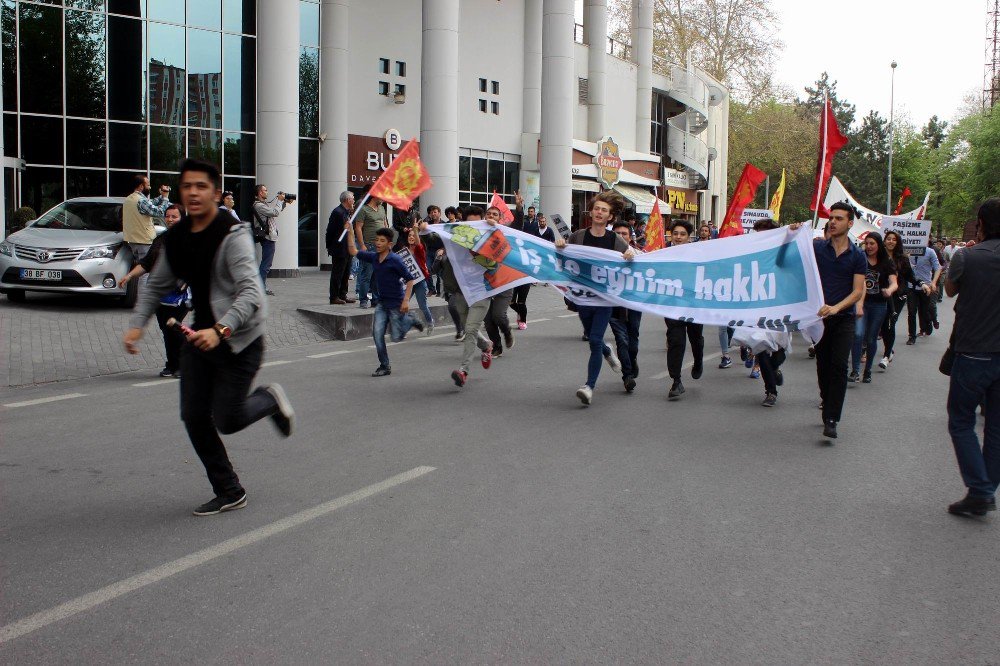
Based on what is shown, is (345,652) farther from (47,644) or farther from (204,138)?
(204,138)

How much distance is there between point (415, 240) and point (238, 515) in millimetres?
9959

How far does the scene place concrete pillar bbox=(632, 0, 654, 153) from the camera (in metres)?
45.4

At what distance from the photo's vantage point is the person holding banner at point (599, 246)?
9.10 metres

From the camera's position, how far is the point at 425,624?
3.94m

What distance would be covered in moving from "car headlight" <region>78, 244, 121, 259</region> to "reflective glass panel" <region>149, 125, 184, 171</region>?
942cm

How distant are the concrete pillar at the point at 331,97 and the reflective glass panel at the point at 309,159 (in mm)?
139

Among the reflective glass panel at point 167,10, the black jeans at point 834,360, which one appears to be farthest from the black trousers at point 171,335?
the reflective glass panel at point 167,10

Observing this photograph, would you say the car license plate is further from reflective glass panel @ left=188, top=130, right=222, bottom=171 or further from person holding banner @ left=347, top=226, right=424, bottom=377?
reflective glass panel @ left=188, top=130, right=222, bottom=171

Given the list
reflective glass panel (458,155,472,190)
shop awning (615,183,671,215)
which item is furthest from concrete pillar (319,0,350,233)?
shop awning (615,183,671,215)

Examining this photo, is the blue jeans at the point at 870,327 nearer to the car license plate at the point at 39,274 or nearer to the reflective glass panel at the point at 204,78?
the car license plate at the point at 39,274

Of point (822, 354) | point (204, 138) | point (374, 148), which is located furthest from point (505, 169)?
point (822, 354)

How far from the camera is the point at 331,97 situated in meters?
27.9

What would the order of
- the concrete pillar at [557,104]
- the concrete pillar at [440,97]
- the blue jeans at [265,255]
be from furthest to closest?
the concrete pillar at [557,104] < the concrete pillar at [440,97] < the blue jeans at [265,255]

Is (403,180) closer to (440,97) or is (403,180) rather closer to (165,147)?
(165,147)
